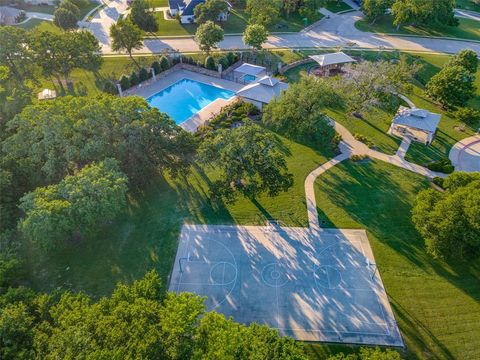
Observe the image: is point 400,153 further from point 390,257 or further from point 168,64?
point 168,64

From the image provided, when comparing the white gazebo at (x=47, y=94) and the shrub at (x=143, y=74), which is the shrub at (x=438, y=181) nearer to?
the shrub at (x=143, y=74)

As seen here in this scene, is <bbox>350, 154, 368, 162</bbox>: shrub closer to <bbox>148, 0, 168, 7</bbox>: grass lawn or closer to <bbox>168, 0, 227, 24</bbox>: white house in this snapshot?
<bbox>168, 0, 227, 24</bbox>: white house

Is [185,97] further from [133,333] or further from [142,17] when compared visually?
[133,333]

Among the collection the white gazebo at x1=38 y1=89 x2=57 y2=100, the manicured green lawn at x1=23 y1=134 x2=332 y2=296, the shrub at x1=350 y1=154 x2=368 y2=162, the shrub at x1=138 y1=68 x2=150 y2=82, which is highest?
the shrub at x1=138 y1=68 x2=150 y2=82

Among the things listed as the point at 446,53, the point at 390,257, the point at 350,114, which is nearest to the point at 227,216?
the point at 390,257

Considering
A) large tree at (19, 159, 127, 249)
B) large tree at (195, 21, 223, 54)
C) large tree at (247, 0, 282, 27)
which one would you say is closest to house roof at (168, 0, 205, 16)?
large tree at (247, 0, 282, 27)

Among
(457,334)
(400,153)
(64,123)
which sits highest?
(64,123)

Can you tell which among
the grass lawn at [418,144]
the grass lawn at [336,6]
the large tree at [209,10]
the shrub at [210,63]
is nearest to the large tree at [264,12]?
the large tree at [209,10]
